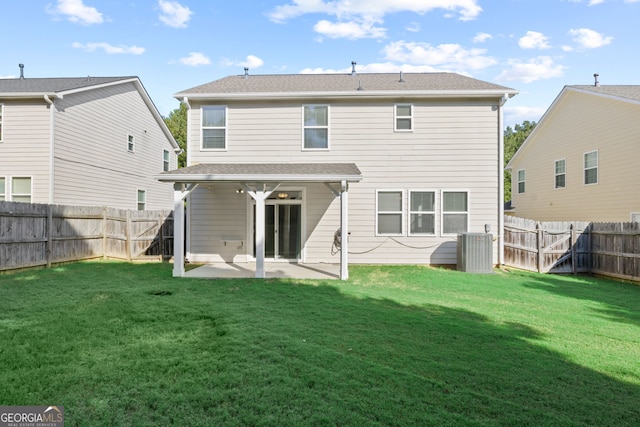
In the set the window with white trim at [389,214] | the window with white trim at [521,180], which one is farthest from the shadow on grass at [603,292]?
the window with white trim at [521,180]

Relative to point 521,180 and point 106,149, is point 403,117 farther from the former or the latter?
point 106,149

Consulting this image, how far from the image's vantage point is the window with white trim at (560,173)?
1463 cm

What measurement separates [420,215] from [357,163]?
8.41 ft

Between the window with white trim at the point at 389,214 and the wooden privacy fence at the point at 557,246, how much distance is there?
132 inches

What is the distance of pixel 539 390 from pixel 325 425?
79.5 inches

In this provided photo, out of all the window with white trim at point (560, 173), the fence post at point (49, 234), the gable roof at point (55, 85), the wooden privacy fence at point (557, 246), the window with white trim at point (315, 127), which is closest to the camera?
the fence post at point (49, 234)

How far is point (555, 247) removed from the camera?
34.4 ft

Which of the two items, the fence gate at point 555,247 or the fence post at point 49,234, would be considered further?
the fence gate at point 555,247

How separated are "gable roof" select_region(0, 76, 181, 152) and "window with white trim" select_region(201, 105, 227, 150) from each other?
211 inches

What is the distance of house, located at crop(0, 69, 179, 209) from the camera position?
38.9 feet

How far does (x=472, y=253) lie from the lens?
995 cm

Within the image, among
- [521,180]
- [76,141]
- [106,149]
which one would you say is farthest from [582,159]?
[76,141]

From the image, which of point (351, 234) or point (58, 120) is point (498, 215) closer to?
point (351, 234)

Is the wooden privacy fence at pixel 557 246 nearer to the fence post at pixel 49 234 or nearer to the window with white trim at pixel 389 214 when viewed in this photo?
the window with white trim at pixel 389 214
